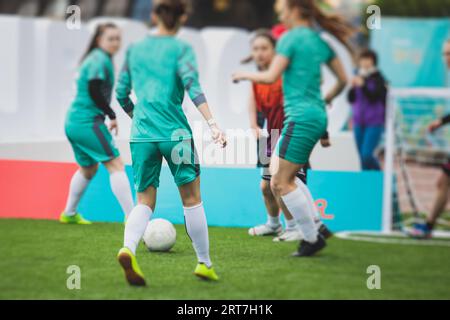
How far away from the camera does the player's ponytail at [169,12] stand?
148 inches

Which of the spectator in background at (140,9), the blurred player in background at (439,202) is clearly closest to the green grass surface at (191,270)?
the blurred player in background at (439,202)

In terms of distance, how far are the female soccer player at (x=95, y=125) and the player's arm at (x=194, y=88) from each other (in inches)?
33.9

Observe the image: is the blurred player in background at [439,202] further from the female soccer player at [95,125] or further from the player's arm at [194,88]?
the player's arm at [194,88]

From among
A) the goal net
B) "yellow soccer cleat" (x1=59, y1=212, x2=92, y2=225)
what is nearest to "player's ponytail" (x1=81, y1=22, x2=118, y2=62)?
"yellow soccer cleat" (x1=59, y1=212, x2=92, y2=225)

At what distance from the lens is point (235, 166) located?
434 cm

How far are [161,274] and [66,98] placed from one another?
1.70 metres

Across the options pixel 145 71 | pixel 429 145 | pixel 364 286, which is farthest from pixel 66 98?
pixel 429 145

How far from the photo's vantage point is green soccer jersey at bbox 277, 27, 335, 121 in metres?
3.96

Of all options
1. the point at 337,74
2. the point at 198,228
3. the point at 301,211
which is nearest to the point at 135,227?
the point at 198,228

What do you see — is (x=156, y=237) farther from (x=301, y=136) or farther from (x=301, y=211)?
(x=301, y=136)

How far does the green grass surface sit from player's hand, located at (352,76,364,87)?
1.47m

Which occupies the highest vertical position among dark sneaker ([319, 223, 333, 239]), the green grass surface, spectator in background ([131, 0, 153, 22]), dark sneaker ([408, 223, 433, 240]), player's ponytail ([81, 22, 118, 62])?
spectator in background ([131, 0, 153, 22])

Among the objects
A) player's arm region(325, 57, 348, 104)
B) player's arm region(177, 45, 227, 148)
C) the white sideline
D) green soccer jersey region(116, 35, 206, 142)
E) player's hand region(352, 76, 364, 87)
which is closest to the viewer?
Answer: player's arm region(177, 45, 227, 148)

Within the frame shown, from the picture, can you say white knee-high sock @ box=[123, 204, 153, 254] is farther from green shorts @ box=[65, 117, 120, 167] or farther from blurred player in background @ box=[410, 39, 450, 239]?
blurred player in background @ box=[410, 39, 450, 239]
